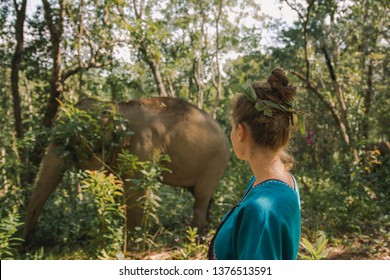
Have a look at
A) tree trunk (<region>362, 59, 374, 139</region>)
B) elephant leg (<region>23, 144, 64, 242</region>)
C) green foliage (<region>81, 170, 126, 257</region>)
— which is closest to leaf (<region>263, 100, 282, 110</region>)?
green foliage (<region>81, 170, 126, 257</region>)

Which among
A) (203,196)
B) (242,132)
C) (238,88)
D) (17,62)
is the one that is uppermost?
(17,62)

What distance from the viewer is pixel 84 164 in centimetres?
420

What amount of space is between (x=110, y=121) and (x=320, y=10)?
432 cm

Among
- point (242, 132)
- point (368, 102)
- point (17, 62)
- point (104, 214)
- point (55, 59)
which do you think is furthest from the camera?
point (368, 102)

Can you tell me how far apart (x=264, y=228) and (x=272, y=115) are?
1.26 ft

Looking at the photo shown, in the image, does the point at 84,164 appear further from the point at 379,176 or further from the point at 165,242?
the point at 379,176

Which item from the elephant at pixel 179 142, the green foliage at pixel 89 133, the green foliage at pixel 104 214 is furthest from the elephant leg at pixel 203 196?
the green foliage at pixel 104 214

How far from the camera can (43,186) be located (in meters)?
4.25

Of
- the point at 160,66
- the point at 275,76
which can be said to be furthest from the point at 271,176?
the point at 160,66

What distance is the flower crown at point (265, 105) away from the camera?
1.30 meters

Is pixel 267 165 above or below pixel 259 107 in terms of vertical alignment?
below

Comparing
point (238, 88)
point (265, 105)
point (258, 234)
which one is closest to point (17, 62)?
point (238, 88)

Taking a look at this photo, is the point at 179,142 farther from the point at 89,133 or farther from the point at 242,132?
the point at 242,132

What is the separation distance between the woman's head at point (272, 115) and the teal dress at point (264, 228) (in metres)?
0.16
